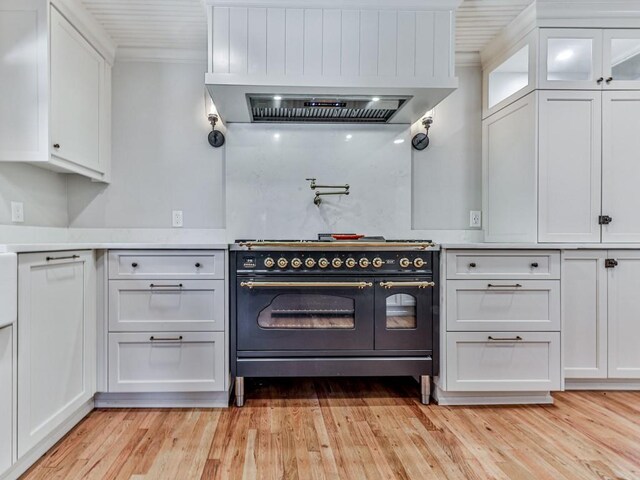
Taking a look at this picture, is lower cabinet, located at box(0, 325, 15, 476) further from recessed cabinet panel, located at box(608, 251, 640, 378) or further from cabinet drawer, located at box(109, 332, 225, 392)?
recessed cabinet panel, located at box(608, 251, 640, 378)

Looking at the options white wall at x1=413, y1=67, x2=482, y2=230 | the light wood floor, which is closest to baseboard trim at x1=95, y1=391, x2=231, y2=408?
the light wood floor

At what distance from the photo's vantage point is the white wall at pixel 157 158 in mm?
2604

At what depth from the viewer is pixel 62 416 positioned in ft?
5.42

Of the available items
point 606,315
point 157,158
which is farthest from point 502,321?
point 157,158

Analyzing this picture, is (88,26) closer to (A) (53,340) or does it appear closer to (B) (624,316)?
(A) (53,340)

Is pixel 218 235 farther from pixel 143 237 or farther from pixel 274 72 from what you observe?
pixel 274 72

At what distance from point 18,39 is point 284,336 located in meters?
1.96

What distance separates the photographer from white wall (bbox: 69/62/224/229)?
8.54 feet

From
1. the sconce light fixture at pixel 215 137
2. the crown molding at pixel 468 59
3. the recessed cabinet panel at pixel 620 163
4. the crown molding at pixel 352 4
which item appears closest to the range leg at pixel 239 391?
the sconce light fixture at pixel 215 137

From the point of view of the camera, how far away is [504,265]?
2033 mm

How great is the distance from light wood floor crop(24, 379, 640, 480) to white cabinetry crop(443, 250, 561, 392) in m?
0.18

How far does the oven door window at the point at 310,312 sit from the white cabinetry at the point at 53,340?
0.88 m

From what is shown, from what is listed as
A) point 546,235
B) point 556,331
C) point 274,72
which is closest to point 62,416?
point 274,72

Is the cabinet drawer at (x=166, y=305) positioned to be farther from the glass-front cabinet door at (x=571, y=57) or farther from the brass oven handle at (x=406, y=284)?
the glass-front cabinet door at (x=571, y=57)
